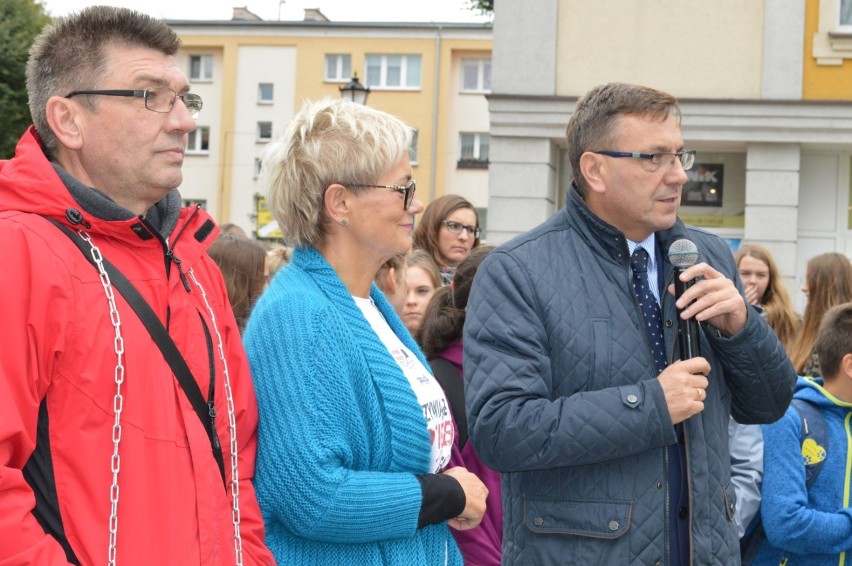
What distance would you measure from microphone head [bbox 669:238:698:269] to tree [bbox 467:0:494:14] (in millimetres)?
20613

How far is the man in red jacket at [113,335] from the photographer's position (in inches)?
84.8

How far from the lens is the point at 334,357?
2.78 meters

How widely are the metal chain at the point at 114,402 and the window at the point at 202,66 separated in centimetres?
4203

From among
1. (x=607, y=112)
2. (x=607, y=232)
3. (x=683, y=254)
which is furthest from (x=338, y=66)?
(x=683, y=254)

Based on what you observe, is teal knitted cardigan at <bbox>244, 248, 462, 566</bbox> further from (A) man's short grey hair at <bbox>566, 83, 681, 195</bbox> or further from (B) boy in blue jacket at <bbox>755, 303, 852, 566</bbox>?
(B) boy in blue jacket at <bbox>755, 303, 852, 566</bbox>

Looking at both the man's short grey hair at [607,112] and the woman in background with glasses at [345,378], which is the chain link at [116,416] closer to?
the woman in background with glasses at [345,378]

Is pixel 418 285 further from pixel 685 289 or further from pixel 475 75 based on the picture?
pixel 475 75

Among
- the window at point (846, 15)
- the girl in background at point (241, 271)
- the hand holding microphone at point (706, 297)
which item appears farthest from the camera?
the window at point (846, 15)

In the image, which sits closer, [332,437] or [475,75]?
[332,437]

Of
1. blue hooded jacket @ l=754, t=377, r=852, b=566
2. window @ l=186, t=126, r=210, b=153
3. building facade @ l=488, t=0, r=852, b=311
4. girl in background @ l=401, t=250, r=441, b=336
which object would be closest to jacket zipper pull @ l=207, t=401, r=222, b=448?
blue hooded jacket @ l=754, t=377, r=852, b=566

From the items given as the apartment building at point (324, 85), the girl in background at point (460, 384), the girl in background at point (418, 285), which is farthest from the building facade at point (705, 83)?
the apartment building at point (324, 85)

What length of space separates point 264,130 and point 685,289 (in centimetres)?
4031

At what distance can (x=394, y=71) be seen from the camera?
41.3 m

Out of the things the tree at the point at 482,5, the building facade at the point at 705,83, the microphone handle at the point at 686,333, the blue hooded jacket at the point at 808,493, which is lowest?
the blue hooded jacket at the point at 808,493
